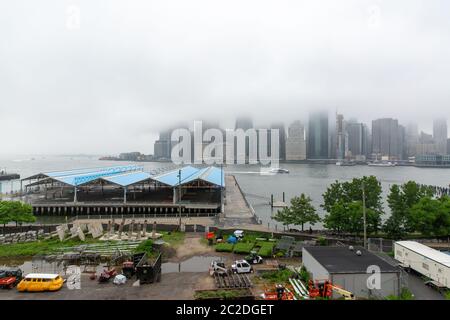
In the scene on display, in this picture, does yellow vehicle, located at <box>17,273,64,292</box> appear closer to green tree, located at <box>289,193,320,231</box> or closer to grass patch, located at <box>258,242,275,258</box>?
grass patch, located at <box>258,242,275,258</box>

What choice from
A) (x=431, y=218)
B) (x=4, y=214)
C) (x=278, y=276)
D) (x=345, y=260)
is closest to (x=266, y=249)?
(x=278, y=276)

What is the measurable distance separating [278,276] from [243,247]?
3.43 m

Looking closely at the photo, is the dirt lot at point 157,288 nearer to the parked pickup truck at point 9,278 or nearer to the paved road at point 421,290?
the parked pickup truck at point 9,278

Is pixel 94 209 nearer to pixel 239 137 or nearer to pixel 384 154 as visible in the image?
pixel 239 137

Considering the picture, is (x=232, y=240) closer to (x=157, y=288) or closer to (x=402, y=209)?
(x=157, y=288)

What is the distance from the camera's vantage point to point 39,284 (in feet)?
30.7

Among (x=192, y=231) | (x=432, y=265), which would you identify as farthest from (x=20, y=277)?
(x=432, y=265)

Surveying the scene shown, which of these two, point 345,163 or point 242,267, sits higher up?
point 345,163

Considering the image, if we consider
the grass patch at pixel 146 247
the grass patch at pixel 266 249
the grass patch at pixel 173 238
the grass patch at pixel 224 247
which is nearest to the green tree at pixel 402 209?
the grass patch at pixel 266 249

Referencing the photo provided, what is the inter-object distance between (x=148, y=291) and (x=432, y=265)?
885 centimetres

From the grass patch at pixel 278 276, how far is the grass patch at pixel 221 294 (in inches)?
63.2

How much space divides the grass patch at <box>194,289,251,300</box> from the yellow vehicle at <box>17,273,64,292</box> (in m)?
4.18

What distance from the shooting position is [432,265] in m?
10.3

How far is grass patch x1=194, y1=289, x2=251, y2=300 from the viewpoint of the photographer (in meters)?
8.51
